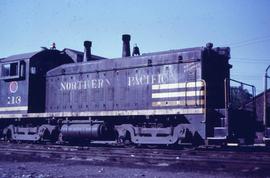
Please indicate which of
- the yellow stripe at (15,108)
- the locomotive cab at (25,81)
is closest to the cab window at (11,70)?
the locomotive cab at (25,81)

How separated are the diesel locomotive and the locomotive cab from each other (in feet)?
0.13

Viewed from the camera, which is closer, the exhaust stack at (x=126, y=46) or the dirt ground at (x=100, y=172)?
the dirt ground at (x=100, y=172)

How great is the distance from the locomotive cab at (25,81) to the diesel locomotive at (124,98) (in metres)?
0.04

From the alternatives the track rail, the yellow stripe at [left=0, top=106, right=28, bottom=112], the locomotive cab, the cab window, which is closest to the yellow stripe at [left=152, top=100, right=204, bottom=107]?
the track rail

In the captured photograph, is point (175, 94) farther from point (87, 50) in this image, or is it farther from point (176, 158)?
point (87, 50)

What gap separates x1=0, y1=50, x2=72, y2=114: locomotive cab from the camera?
50.5 ft

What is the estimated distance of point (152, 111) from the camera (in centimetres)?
1220

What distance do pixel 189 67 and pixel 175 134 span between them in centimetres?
242

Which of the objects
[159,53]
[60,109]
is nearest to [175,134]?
[159,53]

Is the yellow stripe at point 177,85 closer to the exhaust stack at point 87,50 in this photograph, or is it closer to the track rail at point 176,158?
the track rail at point 176,158

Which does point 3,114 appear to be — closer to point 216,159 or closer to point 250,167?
point 216,159

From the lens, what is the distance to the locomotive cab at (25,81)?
50.5ft

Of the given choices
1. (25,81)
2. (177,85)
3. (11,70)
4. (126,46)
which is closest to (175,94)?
(177,85)

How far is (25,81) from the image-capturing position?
50.6 ft
